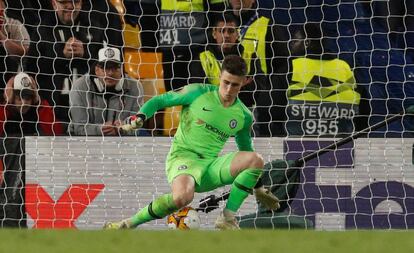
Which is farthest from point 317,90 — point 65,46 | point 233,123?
point 65,46

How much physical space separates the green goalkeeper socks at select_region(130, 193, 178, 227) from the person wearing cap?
1199 millimetres

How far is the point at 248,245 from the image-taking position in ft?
15.5

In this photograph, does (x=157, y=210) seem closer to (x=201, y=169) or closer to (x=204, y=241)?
(x=201, y=169)

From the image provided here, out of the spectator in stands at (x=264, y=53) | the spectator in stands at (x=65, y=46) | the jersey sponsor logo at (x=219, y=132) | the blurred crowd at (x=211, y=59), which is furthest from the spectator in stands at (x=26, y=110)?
the spectator in stands at (x=264, y=53)

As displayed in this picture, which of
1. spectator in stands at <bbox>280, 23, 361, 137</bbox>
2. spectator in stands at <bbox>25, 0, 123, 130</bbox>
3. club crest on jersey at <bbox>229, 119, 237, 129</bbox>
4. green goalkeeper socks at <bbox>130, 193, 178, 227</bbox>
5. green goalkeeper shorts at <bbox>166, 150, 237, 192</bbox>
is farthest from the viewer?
spectator in stands at <bbox>25, 0, 123, 130</bbox>

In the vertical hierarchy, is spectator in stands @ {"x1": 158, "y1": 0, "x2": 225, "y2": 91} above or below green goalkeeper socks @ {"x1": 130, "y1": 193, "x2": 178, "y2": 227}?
above

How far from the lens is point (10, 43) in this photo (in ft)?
32.1

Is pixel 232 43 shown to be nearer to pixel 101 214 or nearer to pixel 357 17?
pixel 357 17

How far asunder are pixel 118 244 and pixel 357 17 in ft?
18.7

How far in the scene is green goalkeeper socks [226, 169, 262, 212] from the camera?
332 inches

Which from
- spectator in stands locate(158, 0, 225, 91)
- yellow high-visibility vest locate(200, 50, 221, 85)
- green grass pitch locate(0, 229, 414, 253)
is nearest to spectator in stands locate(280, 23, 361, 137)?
yellow high-visibility vest locate(200, 50, 221, 85)

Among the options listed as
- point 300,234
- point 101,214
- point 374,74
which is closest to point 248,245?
point 300,234

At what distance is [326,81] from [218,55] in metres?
0.92

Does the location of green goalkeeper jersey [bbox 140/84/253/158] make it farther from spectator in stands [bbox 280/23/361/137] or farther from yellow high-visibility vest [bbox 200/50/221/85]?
yellow high-visibility vest [bbox 200/50/221/85]
